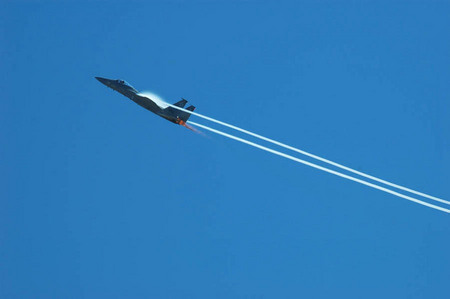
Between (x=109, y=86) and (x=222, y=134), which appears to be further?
(x=109, y=86)

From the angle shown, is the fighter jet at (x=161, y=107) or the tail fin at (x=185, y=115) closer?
the fighter jet at (x=161, y=107)

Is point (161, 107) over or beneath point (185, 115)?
beneath

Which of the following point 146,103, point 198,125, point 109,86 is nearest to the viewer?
point 198,125

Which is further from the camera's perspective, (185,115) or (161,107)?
(185,115)

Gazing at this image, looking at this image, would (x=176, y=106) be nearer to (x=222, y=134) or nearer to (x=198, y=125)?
(x=198, y=125)

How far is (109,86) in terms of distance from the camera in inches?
1774

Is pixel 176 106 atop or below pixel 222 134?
atop

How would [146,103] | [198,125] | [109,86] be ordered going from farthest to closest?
[109,86]
[146,103]
[198,125]

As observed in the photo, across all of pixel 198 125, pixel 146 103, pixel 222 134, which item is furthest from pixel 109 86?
pixel 222 134

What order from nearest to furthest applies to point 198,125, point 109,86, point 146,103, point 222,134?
point 222,134
point 198,125
point 146,103
point 109,86

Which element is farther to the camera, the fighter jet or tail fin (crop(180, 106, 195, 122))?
tail fin (crop(180, 106, 195, 122))

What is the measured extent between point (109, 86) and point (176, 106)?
6.10 meters

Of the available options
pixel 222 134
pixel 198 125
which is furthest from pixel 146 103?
pixel 222 134

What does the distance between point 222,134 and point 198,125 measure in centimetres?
487
